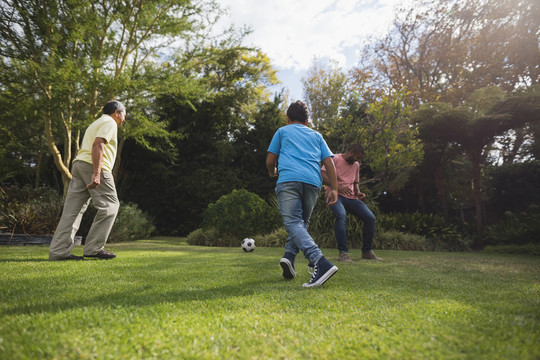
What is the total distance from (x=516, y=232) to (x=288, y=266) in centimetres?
852

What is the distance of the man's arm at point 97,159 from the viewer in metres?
3.63

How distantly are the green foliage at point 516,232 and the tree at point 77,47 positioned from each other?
1044 cm

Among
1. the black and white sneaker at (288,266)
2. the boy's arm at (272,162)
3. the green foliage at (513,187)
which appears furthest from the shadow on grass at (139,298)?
the green foliage at (513,187)

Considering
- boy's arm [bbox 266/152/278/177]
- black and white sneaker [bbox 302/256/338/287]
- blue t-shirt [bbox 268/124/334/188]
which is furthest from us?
boy's arm [bbox 266/152/278/177]

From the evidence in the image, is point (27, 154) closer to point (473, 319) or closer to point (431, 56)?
point (473, 319)

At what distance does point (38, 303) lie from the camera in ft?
5.66

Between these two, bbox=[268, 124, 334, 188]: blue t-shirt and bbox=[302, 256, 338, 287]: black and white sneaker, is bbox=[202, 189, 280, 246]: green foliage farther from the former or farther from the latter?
bbox=[302, 256, 338, 287]: black and white sneaker

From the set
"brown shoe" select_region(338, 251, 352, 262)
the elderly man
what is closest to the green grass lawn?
the elderly man

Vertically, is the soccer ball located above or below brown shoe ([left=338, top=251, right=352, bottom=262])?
below

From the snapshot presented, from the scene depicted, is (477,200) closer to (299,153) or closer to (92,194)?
(299,153)

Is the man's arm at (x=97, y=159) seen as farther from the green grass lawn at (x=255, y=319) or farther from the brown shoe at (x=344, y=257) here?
the brown shoe at (x=344, y=257)

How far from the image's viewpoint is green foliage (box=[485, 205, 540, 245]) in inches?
315

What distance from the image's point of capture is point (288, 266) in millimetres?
2877

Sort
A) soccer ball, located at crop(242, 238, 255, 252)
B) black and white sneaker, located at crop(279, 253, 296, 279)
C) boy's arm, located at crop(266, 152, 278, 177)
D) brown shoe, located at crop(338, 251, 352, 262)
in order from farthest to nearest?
soccer ball, located at crop(242, 238, 255, 252), brown shoe, located at crop(338, 251, 352, 262), boy's arm, located at crop(266, 152, 278, 177), black and white sneaker, located at crop(279, 253, 296, 279)
